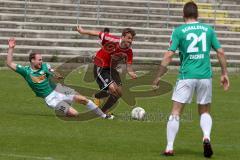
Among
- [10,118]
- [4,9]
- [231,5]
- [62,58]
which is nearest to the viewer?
[10,118]

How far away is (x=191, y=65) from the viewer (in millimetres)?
10672

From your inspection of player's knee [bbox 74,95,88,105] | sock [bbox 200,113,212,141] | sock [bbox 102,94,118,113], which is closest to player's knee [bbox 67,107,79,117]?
player's knee [bbox 74,95,88,105]

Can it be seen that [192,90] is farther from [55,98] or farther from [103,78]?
[103,78]

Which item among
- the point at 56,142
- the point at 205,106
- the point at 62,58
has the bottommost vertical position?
the point at 62,58

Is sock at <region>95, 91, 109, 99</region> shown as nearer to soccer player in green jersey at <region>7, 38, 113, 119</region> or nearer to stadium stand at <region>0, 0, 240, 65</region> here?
soccer player in green jersey at <region>7, 38, 113, 119</region>

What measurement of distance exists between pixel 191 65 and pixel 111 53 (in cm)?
589

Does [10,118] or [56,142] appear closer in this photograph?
[56,142]

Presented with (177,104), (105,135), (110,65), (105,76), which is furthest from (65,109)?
(177,104)

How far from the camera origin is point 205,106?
10.8 m

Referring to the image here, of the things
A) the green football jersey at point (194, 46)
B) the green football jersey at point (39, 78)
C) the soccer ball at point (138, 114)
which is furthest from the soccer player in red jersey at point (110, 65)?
the green football jersey at point (194, 46)

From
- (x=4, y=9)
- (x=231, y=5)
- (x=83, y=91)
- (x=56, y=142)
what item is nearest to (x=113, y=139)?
(x=56, y=142)

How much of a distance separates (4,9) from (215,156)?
23393mm

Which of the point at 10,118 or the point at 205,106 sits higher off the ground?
the point at 205,106

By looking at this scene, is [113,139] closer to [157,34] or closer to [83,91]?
[83,91]
